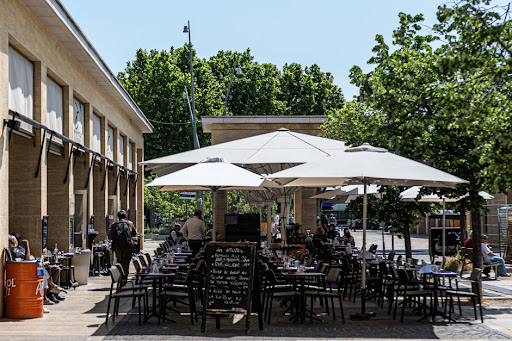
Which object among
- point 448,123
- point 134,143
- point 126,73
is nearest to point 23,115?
point 448,123

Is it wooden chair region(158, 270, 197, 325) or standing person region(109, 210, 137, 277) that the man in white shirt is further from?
wooden chair region(158, 270, 197, 325)

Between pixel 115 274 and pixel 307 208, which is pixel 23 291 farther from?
pixel 307 208

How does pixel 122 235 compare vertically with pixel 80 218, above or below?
below

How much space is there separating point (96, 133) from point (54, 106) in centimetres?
564

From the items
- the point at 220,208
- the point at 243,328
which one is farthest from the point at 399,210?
the point at 220,208

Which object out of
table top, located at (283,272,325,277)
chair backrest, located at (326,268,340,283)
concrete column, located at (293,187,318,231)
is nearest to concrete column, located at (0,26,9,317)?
table top, located at (283,272,325,277)

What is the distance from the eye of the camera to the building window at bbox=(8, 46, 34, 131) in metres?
13.8

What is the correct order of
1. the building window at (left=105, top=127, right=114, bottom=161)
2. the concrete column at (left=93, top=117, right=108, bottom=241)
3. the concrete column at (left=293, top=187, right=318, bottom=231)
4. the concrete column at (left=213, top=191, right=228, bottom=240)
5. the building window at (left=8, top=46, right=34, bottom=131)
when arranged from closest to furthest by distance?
the building window at (left=8, top=46, right=34, bottom=131) → the concrete column at (left=93, top=117, right=108, bottom=241) → the building window at (left=105, top=127, right=114, bottom=161) → the concrete column at (left=213, top=191, right=228, bottom=240) → the concrete column at (left=293, top=187, right=318, bottom=231)

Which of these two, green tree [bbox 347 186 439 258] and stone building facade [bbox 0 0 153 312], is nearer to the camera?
stone building facade [bbox 0 0 153 312]

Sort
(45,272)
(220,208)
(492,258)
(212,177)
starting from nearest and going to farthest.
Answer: (212,177), (45,272), (492,258), (220,208)

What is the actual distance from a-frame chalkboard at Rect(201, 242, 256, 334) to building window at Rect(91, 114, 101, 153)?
40.3 feet

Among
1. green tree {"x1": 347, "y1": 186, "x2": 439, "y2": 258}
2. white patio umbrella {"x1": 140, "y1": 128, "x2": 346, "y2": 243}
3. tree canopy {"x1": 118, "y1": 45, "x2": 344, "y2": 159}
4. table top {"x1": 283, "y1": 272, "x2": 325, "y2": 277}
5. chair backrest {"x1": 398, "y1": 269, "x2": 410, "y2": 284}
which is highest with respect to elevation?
tree canopy {"x1": 118, "y1": 45, "x2": 344, "y2": 159}

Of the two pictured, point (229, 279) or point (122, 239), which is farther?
point (122, 239)

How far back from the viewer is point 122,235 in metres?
16.0
